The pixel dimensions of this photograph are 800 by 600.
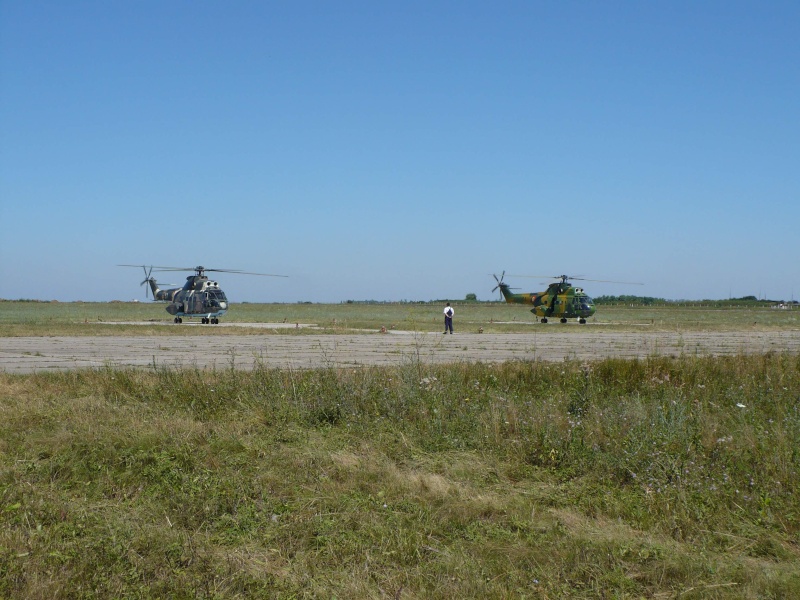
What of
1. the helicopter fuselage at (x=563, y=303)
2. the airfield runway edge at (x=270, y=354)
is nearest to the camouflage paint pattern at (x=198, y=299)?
the airfield runway edge at (x=270, y=354)

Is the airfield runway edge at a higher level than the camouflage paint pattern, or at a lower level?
lower

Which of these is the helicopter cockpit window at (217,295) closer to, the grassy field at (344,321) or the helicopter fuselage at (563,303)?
the grassy field at (344,321)

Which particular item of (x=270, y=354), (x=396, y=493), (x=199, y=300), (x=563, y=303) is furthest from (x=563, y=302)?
(x=396, y=493)

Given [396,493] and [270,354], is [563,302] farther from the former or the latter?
[396,493]

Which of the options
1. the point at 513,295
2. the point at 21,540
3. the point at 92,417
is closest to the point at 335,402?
the point at 92,417

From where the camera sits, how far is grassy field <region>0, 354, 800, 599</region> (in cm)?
446

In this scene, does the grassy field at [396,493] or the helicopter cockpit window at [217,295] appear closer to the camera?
the grassy field at [396,493]

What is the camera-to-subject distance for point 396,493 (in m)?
6.12

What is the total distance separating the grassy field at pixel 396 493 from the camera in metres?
4.46

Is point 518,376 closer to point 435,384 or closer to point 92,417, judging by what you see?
point 435,384

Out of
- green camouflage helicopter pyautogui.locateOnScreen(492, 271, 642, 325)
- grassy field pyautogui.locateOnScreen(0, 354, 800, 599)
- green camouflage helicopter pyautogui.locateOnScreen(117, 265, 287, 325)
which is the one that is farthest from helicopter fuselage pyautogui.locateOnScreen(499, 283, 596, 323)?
grassy field pyautogui.locateOnScreen(0, 354, 800, 599)

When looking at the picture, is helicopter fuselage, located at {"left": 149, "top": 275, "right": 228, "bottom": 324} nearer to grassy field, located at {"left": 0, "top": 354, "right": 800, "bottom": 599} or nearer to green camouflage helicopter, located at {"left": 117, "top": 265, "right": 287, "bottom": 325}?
green camouflage helicopter, located at {"left": 117, "top": 265, "right": 287, "bottom": 325}

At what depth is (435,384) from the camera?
10.5 m

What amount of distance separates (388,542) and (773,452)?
3.79m
